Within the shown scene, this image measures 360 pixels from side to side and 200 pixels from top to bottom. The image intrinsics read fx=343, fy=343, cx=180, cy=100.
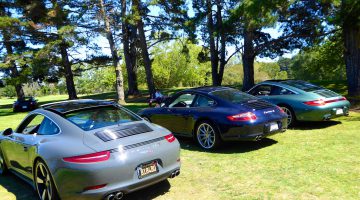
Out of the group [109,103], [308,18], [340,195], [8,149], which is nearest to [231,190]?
[340,195]

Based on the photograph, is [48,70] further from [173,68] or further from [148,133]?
[173,68]

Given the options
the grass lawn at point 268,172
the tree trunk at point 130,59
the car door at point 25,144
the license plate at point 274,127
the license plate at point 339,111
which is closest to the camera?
the grass lawn at point 268,172

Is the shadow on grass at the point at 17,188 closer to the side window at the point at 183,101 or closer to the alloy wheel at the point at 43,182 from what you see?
the alloy wheel at the point at 43,182

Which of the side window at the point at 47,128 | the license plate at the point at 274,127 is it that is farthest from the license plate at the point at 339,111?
the side window at the point at 47,128

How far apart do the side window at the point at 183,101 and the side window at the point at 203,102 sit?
21 cm

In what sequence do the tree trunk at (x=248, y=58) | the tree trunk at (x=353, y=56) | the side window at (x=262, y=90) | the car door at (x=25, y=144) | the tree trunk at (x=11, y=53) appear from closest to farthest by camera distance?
the car door at (x=25, y=144), the side window at (x=262, y=90), the tree trunk at (x=353, y=56), the tree trunk at (x=248, y=58), the tree trunk at (x=11, y=53)

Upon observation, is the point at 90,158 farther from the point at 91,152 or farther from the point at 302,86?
the point at 302,86

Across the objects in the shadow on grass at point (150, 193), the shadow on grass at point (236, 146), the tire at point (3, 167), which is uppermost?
the tire at point (3, 167)

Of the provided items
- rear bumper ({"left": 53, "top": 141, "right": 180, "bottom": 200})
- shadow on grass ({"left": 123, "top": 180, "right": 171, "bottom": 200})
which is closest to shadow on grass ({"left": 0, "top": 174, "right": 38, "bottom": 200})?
rear bumper ({"left": 53, "top": 141, "right": 180, "bottom": 200})

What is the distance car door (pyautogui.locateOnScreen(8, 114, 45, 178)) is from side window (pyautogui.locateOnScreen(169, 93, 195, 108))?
143 inches

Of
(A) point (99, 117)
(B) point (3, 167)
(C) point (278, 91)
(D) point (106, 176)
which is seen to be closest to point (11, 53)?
(B) point (3, 167)

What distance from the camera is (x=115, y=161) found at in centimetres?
430

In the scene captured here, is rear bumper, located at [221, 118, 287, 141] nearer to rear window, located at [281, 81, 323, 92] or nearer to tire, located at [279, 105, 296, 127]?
tire, located at [279, 105, 296, 127]

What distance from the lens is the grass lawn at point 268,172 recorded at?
4.84 m
